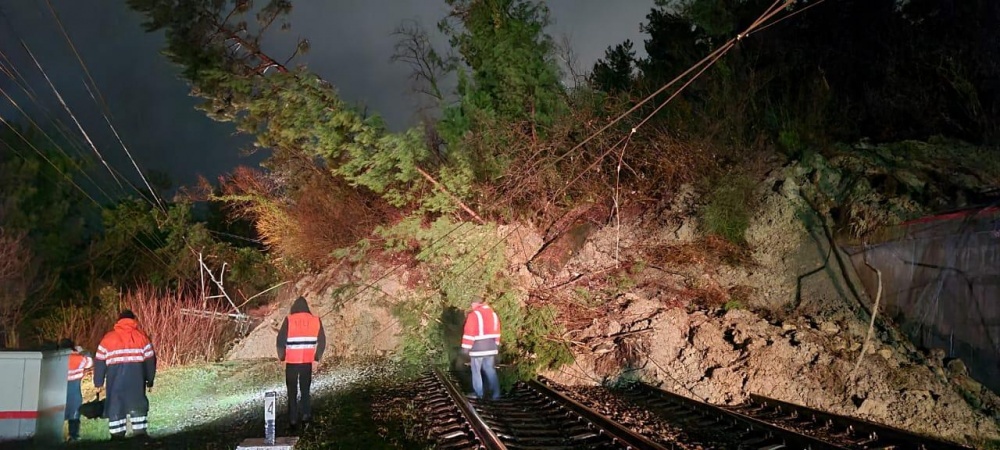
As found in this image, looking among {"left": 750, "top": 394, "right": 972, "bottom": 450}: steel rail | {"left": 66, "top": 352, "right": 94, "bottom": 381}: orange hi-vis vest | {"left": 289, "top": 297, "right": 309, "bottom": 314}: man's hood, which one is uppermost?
{"left": 289, "top": 297, "right": 309, "bottom": 314}: man's hood

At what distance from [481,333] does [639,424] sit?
3184 mm

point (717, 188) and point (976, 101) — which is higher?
point (976, 101)

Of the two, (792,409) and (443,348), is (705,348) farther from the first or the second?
(443,348)

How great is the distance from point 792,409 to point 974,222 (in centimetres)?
447

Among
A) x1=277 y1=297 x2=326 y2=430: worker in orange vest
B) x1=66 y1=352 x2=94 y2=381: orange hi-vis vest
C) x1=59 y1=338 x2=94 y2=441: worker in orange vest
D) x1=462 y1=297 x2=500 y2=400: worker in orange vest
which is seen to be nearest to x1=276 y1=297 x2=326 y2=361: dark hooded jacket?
x1=277 y1=297 x2=326 y2=430: worker in orange vest

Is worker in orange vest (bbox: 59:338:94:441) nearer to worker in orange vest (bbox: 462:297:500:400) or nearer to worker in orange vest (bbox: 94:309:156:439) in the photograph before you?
worker in orange vest (bbox: 94:309:156:439)

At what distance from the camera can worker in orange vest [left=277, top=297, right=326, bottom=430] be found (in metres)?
10.3

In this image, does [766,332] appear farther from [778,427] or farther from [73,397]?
[73,397]

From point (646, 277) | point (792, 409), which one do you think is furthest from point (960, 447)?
point (646, 277)

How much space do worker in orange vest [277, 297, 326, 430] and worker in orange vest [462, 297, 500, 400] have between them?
2662mm

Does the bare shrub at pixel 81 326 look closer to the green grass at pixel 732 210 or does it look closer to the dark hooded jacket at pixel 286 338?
the dark hooded jacket at pixel 286 338

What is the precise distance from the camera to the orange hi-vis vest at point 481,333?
1204 cm

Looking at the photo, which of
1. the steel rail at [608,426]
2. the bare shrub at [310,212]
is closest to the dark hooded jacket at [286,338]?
the steel rail at [608,426]

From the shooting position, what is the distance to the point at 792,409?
10508 millimetres
